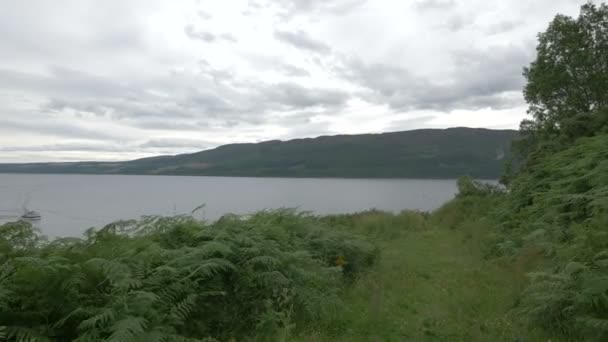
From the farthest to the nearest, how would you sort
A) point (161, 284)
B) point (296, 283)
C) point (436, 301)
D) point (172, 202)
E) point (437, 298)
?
1. point (172, 202)
2. point (437, 298)
3. point (436, 301)
4. point (296, 283)
5. point (161, 284)

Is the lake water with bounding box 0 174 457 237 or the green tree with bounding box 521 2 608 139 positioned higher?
the green tree with bounding box 521 2 608 139

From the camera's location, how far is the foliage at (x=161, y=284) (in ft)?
13.6

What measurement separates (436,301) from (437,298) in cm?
20

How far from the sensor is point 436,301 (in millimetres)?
7027

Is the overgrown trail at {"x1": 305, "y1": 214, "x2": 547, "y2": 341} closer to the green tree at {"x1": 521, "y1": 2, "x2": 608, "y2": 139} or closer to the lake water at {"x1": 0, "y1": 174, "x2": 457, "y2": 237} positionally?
the lake water at {"x1": 0, "y1": 174, "x2": 457, "y2": 237}

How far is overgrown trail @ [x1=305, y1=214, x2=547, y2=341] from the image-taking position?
539 centimetres

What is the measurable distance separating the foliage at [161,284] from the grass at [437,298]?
0.60 metres

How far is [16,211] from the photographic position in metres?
40.4

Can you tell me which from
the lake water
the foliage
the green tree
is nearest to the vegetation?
the foliage

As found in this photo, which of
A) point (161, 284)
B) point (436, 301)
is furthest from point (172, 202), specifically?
point (161, 284)

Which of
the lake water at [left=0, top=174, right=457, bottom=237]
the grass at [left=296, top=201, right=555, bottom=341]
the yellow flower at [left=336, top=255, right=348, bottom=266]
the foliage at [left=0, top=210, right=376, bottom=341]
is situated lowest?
the lake water at [left=0, top=174, right=457, bottom=237]

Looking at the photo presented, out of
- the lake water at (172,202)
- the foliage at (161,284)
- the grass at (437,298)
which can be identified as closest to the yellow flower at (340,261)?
the grass at (437,298)

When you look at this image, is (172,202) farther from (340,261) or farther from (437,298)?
(437,298)

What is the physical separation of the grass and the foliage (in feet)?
1.96
